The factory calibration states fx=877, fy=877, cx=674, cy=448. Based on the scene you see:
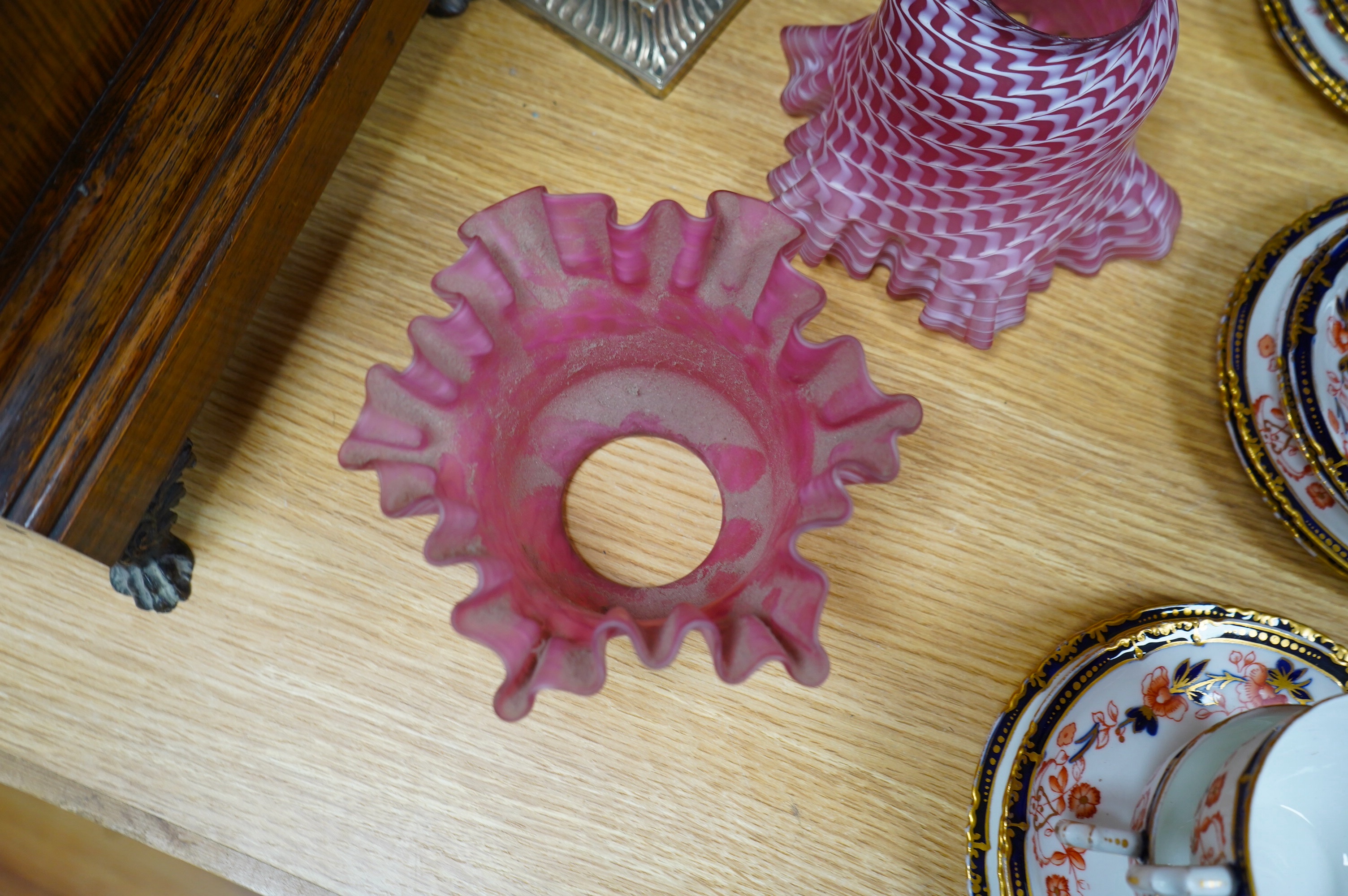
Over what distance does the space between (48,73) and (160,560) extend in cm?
16

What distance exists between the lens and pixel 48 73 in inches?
9.8

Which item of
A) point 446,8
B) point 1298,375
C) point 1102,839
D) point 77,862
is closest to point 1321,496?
→ point 1298,375

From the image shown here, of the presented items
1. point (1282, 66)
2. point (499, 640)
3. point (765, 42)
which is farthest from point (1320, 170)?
point (499, 640)

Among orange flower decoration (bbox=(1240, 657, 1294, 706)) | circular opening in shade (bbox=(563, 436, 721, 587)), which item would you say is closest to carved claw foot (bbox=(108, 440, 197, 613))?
circular opening in shade (bbox=(563, 436, 721, 587))

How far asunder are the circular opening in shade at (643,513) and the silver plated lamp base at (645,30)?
158 mm

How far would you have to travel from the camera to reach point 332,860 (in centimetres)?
32

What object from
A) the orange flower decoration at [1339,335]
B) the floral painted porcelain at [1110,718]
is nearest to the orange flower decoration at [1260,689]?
the floral painted porcelain at [1110,718]

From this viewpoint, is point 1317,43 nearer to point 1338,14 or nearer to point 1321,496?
point 1338,14

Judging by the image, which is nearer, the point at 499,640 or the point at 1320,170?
the point at 499,640

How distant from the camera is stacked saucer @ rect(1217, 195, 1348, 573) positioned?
29 cm

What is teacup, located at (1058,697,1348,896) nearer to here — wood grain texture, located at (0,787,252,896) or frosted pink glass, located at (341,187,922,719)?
frosted pink glass, located at (341,187,922,719)

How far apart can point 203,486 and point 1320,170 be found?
1.54 ft

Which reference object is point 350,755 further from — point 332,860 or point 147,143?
point 147,143

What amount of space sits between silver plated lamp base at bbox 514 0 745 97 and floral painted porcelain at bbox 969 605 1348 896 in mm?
275
